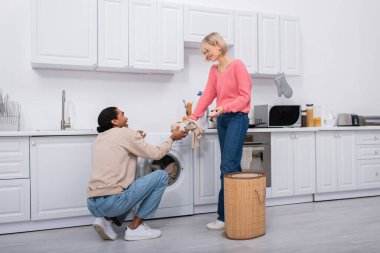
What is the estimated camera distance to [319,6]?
452 cm

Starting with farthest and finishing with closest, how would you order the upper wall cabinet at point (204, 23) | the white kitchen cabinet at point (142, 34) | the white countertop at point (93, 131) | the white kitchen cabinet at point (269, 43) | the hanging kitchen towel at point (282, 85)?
the hanging kitchen towel at point (282, 85) → the white kitchen cabinet at point (269, 43) → the upper wall cabinet at point (204, 23) → the white kitchen cabinet at point (142, 34) → the white countertop at point (93, 131)

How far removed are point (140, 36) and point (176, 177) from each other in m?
1.30

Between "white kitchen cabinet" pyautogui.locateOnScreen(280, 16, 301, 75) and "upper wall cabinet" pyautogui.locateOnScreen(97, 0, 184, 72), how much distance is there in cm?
119

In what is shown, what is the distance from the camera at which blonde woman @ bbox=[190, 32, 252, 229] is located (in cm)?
254

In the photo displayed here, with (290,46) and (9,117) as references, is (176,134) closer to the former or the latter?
(9,117)

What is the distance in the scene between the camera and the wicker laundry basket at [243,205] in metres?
2.37

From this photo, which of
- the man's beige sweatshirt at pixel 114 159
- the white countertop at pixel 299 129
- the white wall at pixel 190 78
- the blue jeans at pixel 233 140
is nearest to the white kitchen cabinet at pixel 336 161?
the white countertop at pixel 299 129

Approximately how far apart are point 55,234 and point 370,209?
2.74m

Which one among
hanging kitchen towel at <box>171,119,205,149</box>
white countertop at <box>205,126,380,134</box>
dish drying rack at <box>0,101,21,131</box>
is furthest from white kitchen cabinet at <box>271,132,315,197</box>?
dish drying rack at <box>0,101,21,131</box>

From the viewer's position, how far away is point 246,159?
10.8 feet

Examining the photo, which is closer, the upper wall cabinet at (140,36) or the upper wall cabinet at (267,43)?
the upper wall cabinet at (140,36)

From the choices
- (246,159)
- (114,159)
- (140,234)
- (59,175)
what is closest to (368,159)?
(246,159)

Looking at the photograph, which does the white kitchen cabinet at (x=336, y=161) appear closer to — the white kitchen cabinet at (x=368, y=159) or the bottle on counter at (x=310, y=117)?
the white kitchen cabinet at (x=368, y=159)

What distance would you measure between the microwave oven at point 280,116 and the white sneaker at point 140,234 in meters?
1.73
